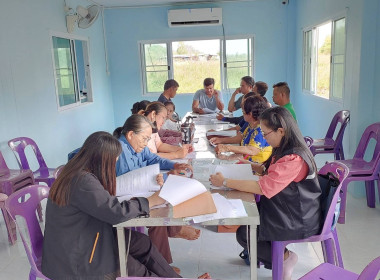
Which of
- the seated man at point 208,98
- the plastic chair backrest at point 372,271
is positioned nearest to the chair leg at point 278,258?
the plastic chair backrest at point 372,271

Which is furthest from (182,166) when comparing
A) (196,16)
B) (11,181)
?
(196,16)

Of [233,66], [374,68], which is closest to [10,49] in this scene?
[374,68]

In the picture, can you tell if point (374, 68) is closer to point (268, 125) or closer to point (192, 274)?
point (268, 125)

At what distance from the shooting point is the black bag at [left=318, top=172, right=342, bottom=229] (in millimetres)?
1727

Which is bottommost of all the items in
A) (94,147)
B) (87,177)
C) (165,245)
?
(165,245)

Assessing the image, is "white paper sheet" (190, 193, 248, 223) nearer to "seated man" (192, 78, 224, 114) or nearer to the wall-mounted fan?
"seated man" (192, 78, 224, 114)

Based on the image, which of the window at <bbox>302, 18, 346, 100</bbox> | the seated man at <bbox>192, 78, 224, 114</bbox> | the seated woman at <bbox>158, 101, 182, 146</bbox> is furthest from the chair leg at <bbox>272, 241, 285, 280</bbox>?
the seated man at <bbox>192, 78, 224, 114</bbox>

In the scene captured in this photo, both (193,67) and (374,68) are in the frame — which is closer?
(374,68)

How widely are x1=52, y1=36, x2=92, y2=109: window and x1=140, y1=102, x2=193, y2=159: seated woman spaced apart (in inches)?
90.1

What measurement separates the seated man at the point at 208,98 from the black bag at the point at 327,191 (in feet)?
11.1

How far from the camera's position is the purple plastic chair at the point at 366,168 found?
2891 mm

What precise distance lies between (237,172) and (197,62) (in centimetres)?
498

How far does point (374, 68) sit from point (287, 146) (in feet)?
6.62

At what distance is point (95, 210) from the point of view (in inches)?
53.8
